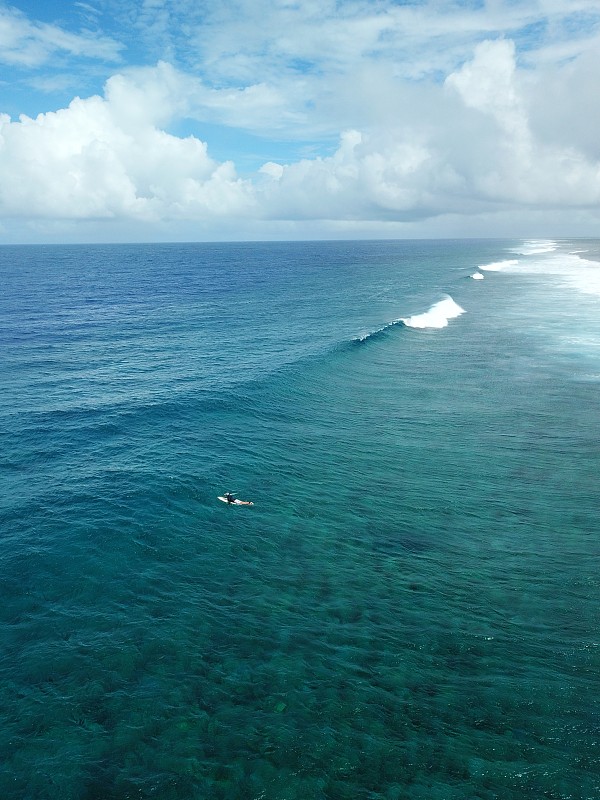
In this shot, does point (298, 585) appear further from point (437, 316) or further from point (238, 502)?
point (437, 316)

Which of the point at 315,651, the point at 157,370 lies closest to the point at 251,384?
the point at 157,370

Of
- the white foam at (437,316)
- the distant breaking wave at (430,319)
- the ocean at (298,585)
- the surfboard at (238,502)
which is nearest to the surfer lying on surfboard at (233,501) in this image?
the surfboard at (238,502)

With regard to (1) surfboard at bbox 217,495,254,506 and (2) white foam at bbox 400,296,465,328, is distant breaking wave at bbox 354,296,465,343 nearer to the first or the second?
(2) white foam at bbox 400,296,465,328

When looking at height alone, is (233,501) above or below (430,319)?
below

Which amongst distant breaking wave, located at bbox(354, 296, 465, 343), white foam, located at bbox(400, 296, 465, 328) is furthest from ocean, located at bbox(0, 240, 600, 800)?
white foam, located at bbox(400, 296, 465, 328)

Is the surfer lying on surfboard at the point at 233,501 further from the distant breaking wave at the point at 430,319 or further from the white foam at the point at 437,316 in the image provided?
the white foam at the point at 437,316

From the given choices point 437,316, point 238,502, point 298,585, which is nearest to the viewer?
point 298,585

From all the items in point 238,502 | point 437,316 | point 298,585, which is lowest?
point 298,585

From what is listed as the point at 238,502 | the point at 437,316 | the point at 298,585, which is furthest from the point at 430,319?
the point at 298,585
